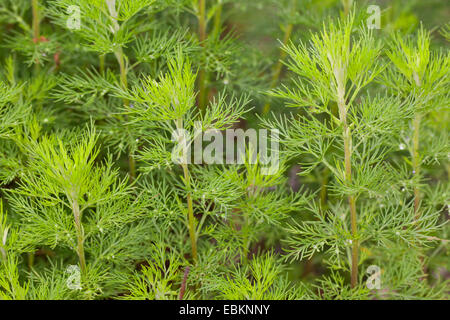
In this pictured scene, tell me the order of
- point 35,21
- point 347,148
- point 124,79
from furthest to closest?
point 35,21, point 124,79, point 347,148

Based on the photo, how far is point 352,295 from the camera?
2.55 ft

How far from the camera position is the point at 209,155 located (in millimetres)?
874

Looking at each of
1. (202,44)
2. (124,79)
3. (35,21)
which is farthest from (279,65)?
(35,21)

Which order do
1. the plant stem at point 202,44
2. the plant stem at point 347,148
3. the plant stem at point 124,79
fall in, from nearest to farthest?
the plant stem at point 347,148
the plant stem at point 124,79
the plant stem at point 202,44

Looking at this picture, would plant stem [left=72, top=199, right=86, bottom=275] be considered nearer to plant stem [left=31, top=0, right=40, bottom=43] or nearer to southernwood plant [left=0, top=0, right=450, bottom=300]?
southernwood plant [left=0, top=0, right=450, bottom=300]

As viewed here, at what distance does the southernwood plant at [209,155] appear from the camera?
70 cm

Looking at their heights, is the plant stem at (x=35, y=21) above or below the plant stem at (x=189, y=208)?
above

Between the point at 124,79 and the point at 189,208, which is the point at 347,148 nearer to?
the point at 189,208

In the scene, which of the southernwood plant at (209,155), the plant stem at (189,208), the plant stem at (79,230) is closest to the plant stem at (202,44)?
the southernwood plant at (209,155)

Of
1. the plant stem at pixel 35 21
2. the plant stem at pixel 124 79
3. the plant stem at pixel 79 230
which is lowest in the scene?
the plant stem at pixel 79 230

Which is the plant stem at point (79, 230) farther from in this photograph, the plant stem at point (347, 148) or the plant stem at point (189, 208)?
the plant stem at point (347, 148)
